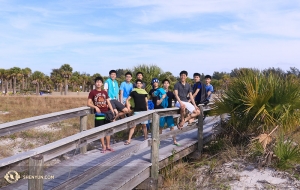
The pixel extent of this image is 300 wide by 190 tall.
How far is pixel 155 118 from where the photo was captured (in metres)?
5.49

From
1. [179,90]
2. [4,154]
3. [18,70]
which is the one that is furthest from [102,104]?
[18,70]

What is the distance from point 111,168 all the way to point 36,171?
2.76 meters

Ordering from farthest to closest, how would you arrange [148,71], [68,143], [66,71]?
[66,71], [148,71], [68,143]

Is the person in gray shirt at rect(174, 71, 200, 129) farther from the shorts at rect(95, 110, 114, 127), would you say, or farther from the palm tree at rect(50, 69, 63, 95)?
the palm tree at rect(50, 69, 63, 95)

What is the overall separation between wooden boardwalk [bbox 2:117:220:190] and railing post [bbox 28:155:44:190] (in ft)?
1.90

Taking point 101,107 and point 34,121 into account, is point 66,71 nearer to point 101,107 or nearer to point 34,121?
point 101,107

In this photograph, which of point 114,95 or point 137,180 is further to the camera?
point 114,95

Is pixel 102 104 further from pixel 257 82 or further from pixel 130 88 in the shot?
pixel 257 82

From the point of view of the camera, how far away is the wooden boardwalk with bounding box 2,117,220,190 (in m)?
4.36

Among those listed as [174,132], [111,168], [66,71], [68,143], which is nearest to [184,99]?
[174,132]

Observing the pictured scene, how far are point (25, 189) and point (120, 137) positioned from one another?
525 cm

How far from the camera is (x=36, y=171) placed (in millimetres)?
2652

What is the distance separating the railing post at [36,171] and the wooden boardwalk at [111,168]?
1.90 feet

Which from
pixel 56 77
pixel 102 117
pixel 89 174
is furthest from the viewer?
pixel 56 77
